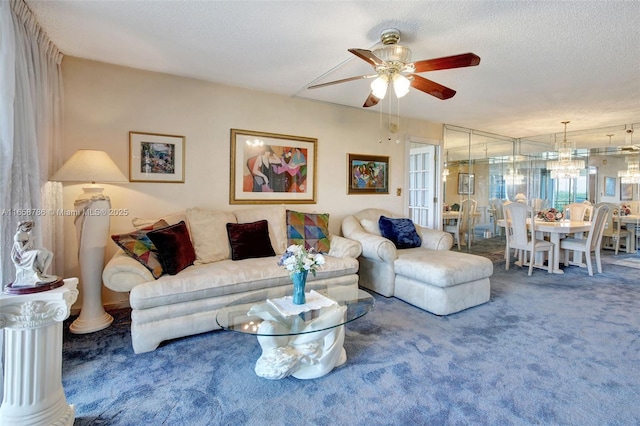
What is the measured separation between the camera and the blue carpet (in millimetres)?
1680

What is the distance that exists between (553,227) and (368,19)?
158 inches

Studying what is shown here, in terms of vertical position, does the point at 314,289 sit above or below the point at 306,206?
below

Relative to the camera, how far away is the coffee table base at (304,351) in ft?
6.22

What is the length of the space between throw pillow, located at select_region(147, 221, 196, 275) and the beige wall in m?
0.68

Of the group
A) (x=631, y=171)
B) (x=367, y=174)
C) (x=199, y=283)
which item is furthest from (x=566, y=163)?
(x=199, y=283)

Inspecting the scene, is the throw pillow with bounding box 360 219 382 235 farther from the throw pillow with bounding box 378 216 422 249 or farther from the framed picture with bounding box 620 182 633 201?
the framed picture with bounding box 620 182 633 201

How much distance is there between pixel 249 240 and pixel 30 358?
1860mm

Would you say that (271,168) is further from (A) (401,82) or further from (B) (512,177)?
(B) (512,177)

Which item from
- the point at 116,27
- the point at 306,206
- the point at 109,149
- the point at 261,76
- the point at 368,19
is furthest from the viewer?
the point at 306,206

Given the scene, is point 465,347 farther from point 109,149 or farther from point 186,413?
point 109,149

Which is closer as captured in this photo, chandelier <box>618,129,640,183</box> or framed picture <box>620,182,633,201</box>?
chandelier <box>618,129,640,183</box>

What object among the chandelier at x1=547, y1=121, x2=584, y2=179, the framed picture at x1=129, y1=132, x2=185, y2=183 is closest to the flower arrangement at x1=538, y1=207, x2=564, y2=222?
the chandelier at x1=547, y1=121, x2=584, y2=179

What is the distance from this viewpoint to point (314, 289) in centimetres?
258

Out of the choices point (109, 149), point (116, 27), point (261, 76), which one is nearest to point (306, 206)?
point (261, 76)
